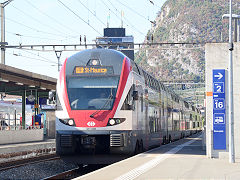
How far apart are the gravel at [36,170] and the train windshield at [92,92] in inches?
110

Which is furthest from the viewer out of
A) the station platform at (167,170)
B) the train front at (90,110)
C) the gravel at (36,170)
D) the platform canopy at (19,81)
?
the platform canopy at (19,81)

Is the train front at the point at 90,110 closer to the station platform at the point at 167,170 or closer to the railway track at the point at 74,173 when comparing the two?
the railway track at the point at 74,173

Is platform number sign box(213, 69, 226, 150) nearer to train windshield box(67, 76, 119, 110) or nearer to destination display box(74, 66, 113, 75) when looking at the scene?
train windshield box(67, 76, 119, 110)

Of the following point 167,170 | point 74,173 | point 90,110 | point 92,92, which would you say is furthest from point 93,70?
point 167,170

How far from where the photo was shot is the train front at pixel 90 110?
17328 millimetres

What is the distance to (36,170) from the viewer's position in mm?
18562

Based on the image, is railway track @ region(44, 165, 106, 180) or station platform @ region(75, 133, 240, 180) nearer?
station platform @ region(75, 133, 240, 180)

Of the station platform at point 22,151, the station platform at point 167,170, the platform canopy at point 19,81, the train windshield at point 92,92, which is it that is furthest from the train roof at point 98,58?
the platform canopy at point 19,81

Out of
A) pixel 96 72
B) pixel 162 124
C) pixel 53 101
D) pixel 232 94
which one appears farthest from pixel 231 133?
pixel 162 124

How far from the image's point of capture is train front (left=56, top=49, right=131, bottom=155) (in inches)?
682

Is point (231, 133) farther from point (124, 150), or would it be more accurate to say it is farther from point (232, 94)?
point (124, 150)

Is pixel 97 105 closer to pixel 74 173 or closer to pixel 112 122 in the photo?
pixel 112 122

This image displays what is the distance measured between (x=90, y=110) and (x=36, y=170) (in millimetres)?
3268

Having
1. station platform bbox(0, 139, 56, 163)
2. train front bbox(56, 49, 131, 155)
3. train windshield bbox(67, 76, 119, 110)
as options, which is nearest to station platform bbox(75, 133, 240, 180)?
train front bbox(56, 49, 131, 155)
